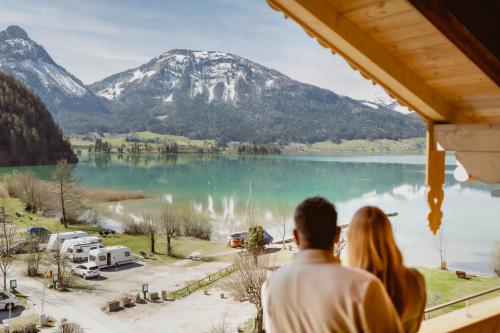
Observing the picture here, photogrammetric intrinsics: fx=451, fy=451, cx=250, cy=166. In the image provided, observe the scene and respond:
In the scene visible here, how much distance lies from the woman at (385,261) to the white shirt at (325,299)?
0.19m

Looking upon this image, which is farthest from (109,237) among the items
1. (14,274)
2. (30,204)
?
(30,204)

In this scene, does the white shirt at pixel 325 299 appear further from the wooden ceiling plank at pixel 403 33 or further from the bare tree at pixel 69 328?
the bare tree at pixel 69 328

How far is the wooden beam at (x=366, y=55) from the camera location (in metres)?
1.66

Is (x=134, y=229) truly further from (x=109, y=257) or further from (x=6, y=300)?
(x=6, y=300)

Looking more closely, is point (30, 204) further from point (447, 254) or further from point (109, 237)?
point (447, 254)

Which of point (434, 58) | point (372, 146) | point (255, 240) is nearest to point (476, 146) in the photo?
point (434, 58)

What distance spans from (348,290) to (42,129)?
84883mm

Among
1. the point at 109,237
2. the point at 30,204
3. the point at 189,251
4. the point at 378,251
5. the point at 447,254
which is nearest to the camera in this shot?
the point at 378,251

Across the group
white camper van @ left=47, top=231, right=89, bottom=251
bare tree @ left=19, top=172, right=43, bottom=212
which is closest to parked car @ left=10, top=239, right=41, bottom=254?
white camper van @ left=47, top=231, right=89, bottom=251

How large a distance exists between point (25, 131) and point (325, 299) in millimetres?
81192

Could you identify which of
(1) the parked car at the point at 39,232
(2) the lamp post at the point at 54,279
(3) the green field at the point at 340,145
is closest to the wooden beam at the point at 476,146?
(2) the lamp post at the point at 54,279

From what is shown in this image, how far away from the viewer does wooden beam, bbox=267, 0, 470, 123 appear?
1.66 m

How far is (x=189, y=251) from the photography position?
73.8 ft

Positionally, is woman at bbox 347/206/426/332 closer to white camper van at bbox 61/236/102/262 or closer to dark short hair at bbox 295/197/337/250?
dark short hair at bbox 295/197/337/250
